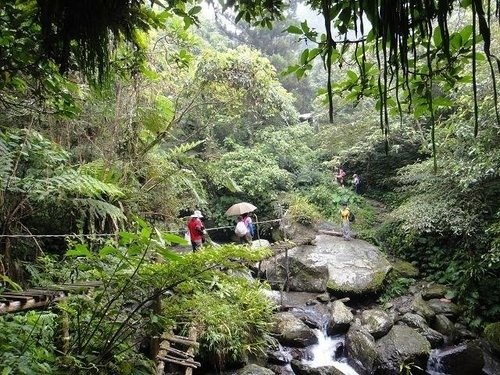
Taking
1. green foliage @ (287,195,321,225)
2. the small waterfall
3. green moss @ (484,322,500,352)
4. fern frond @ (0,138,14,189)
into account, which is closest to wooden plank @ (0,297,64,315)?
fern frond @ (0,138,14,189)

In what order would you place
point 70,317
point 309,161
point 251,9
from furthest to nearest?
point 309,161 → point 70,317 → point 251,9

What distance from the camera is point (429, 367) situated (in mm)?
6090

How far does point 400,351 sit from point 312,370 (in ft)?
5.15

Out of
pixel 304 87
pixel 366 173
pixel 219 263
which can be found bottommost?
pixel 219 263

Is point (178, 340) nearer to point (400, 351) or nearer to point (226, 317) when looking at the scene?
point (226, 317)

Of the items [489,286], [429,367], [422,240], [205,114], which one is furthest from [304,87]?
[429,367]

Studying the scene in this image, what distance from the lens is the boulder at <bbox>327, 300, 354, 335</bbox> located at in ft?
22.8

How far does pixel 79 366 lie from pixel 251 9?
7.75 feet

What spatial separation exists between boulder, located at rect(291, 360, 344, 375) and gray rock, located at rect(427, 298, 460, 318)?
3003 millimetres

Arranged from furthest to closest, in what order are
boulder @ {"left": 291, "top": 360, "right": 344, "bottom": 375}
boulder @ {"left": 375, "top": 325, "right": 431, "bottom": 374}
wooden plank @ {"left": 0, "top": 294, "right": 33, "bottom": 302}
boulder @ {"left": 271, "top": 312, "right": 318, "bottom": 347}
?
1. boulder @ {"left": 271, "top": 312, "right": 318, "bottom": 347}
2. boulder @ {"left": 375, "top": 325, "right": 431, "bottom": 374}
3. boulder @ {"left": 291, "top": 360, "right": 344, "bottom": 375}
4. wooden plank @ {"left": 0, "top": 294, "right": 33, "bottom": 302}

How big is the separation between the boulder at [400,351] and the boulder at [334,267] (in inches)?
72.7

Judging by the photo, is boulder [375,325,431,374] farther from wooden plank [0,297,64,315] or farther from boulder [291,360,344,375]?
wooden plank [0,297,64,315]

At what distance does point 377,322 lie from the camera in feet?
22.0

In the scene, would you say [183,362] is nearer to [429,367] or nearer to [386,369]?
[386,369]
